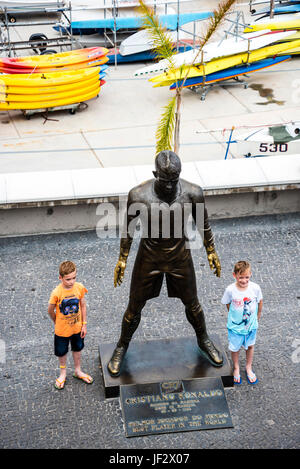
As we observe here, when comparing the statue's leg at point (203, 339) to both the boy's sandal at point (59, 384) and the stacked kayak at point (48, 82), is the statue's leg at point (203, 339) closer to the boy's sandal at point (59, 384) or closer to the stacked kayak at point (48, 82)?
the boy's sandal at point (59, 384)

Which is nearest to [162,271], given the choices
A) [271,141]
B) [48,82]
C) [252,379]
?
[252,379]

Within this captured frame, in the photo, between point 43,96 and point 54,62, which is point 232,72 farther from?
point 43,96

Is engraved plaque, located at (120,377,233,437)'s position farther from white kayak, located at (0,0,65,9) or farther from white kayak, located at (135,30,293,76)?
white kayak, located at (0,0,65,9)

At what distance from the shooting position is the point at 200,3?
794 inches

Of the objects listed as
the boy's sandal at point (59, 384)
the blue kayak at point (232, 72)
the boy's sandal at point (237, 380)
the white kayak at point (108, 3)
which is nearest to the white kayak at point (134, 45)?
the white kayak at point (108, 3)

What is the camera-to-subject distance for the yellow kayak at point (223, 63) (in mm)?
13648

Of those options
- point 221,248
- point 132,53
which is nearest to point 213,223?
point 221,248

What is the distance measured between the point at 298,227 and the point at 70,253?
322 centimetres

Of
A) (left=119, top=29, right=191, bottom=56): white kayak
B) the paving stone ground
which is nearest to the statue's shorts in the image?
the paving stone ground

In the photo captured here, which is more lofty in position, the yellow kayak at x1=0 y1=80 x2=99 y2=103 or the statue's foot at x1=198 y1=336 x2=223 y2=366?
the yellow kayak at x1=0 y1=80 x2=99 y2=103

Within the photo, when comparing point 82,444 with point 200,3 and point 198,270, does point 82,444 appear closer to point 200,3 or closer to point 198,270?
point 198,270

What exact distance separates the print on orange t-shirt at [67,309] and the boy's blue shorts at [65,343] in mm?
70

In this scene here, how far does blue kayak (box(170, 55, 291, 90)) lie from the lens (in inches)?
552

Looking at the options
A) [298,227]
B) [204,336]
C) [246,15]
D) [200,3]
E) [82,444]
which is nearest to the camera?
[82,444]
